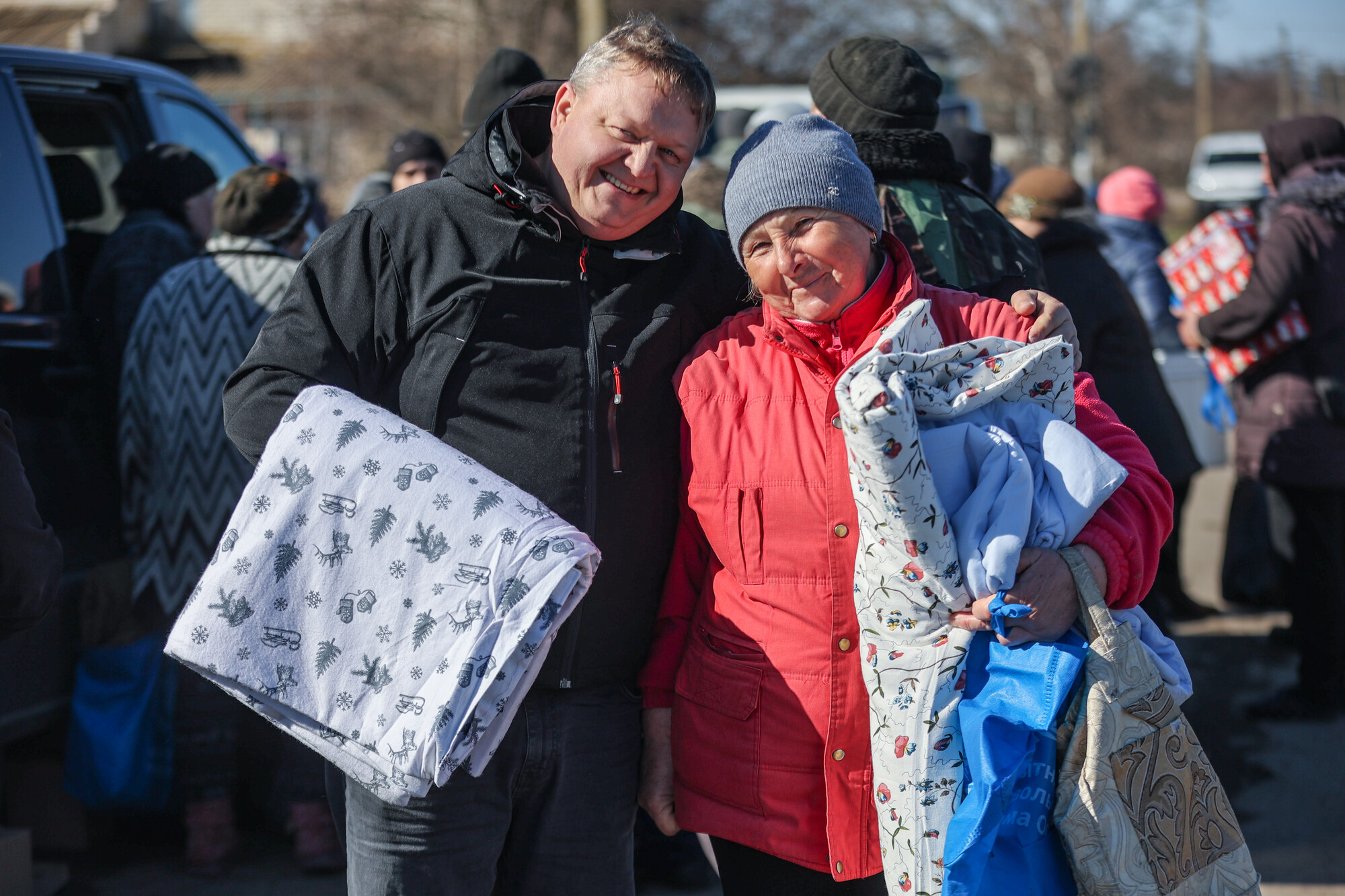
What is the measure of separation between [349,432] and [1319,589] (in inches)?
164

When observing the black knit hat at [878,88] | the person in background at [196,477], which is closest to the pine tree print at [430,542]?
the black knit hat at [878,88]

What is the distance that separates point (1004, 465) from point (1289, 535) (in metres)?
3.74

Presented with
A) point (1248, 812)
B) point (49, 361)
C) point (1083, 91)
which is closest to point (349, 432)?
point (49, 361)

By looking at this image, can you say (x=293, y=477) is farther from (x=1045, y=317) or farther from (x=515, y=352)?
(x=1045, y=317)

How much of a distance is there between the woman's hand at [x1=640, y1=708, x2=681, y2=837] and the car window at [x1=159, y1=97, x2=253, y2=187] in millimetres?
3538

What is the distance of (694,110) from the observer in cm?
207

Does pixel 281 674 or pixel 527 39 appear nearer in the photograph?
pixel 281 674

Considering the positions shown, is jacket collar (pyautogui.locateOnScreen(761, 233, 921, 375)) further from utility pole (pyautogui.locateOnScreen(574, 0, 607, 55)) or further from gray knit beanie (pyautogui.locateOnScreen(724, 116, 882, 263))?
utility pole (pyautogui.locateOnScreen(574, 0, 607, 55))

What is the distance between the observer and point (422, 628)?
1.79 metres

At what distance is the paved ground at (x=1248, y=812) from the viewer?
3543 mm

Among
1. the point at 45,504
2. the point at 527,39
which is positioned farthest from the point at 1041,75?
the point at 45,504

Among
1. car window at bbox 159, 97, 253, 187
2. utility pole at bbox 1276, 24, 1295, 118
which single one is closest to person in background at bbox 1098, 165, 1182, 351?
car window at bbox 159, 97, 253, 187

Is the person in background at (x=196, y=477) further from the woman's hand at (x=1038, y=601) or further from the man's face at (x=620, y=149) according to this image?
the woman's hand at (x=1038, y=601)

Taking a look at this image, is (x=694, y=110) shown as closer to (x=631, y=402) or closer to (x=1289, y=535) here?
(x=631, y=402)
